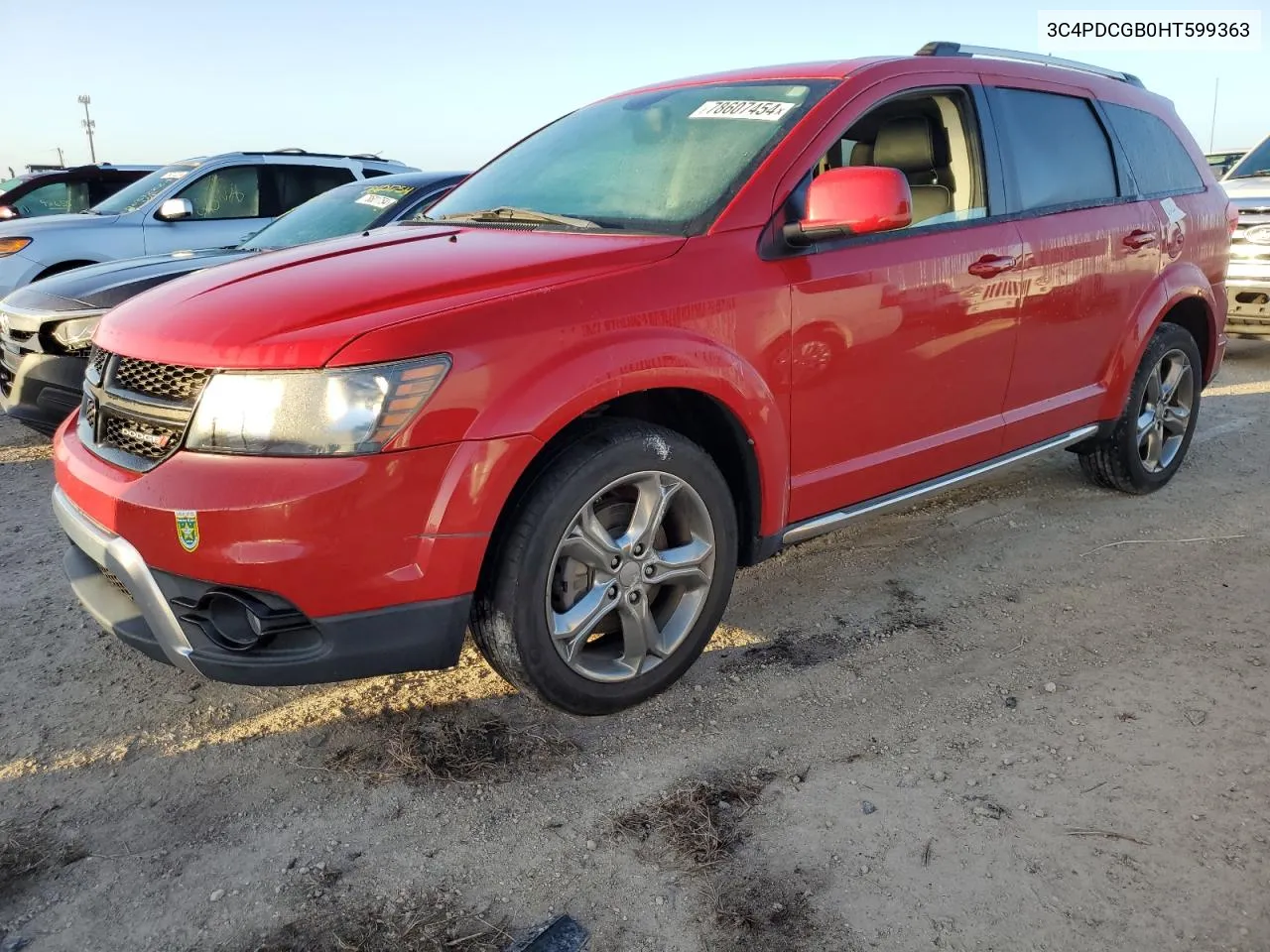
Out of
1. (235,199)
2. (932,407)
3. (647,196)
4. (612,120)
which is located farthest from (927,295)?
(235,199)

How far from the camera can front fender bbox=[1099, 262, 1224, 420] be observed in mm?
4016

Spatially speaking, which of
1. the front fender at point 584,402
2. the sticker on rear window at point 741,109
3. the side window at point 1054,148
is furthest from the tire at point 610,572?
the side window at point 1054,148

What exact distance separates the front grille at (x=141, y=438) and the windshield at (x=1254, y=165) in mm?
9176

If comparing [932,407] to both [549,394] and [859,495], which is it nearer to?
[859,495]

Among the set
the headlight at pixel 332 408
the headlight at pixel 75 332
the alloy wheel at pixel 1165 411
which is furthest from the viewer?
the headlight at pixel 75 332

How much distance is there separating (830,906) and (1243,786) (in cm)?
112

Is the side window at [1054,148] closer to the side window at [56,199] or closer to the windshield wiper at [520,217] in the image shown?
the windshield wiper at [520,217]

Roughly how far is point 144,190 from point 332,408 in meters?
6.79

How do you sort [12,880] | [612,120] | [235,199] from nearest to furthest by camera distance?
1. [12,880]
2. [612,120]
3. [235,199]

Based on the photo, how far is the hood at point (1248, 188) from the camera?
Result: 24.6 ft

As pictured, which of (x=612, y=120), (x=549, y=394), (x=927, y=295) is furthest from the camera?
(x=612, y=120)

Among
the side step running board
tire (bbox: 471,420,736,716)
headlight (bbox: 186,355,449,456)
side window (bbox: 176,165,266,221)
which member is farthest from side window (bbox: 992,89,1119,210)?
side window (bbox: 176,165,266,221)

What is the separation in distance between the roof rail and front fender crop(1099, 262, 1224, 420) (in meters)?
0.90

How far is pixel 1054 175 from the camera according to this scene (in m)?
3.67
